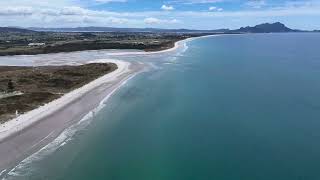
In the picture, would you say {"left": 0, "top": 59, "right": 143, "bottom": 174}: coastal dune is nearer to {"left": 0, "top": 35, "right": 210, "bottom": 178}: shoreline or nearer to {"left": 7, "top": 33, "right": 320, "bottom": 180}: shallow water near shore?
{"left": 0, "top": 35, "right": 210, "bottom": 178}: shoreline

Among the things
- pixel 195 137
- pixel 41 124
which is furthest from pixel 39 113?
pixel 195 137

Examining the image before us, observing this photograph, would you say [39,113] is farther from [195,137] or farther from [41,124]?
[195,137]

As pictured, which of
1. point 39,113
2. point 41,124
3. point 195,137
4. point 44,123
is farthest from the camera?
point 39,113

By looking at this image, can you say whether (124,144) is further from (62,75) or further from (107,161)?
(62,75)

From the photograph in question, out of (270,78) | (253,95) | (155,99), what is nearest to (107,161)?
(155,99)

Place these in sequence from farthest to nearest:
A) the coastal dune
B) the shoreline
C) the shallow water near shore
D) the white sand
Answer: the white sand → the coastal dune → the shoreline → the shallow water near shore

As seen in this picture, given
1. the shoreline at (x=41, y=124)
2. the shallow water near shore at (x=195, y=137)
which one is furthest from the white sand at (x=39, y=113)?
the shallow water near shore at (x=195, y=137)

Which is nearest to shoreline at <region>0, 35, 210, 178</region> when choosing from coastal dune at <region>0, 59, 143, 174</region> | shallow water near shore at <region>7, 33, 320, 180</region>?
coastal dune at <region>0, 59, 143, 174</region>
